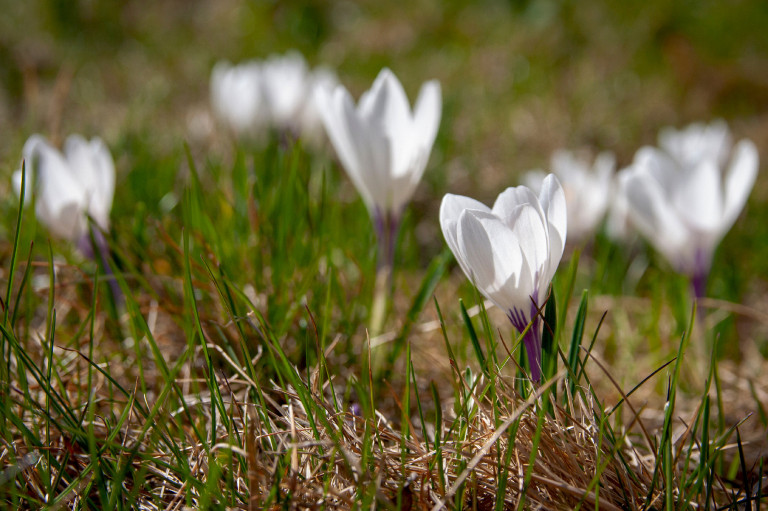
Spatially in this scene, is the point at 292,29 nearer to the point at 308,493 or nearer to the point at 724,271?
the point at 724,271

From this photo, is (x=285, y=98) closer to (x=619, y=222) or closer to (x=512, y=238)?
(x=619, y=222)

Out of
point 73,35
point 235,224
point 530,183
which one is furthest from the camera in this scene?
point 73,35

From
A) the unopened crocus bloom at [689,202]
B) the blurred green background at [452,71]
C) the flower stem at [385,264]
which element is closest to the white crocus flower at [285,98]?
the blurred green background at [452,71]

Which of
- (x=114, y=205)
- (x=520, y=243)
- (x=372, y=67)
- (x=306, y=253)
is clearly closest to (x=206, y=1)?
(x=372, y=67)

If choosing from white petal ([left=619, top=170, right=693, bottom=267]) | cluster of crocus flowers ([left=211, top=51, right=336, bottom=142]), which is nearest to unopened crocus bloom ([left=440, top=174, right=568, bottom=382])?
white petal ([left=619, top=170, right=693, bottom=267])

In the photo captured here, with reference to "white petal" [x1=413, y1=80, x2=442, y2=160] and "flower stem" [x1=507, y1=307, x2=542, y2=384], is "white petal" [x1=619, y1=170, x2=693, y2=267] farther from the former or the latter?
"flower stem" [x1=507, y1=307, x2=542, y2=384]

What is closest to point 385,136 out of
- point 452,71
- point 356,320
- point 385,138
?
point 385,138
